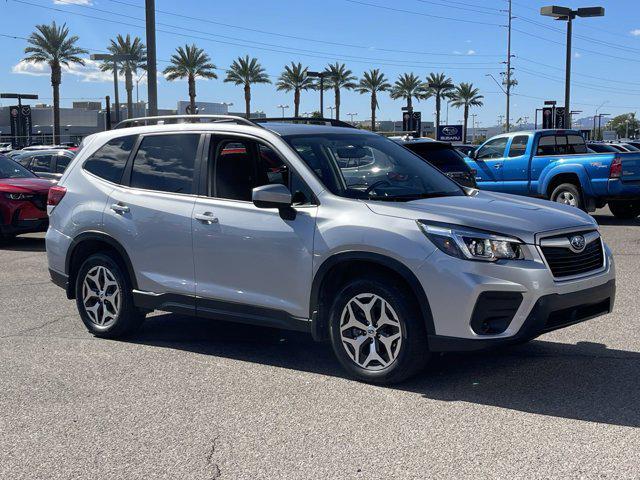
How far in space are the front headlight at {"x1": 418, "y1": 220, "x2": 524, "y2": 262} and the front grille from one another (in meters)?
0.23

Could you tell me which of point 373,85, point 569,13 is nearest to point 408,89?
point 373,85

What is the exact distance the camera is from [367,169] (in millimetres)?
6199

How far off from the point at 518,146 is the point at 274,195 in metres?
12.4

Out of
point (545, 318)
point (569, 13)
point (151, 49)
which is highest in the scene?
point (569, 13)

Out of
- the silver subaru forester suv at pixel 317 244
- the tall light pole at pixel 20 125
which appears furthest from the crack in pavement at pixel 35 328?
the tall light pole at pixel 20 125

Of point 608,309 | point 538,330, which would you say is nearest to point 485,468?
point 538,330

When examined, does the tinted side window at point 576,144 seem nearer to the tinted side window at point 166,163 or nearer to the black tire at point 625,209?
the black tire at point 625,209

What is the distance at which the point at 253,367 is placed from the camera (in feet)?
20.1

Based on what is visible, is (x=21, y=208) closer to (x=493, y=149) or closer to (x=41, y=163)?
(x=41, y=163)

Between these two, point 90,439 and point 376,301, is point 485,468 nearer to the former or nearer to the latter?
point 376,301

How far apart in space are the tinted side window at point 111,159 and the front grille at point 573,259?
370 centimetres

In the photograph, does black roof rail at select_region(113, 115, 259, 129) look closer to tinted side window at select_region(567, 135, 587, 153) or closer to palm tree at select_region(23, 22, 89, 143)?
tinted side window at select_region(567, 135, 587, 153)

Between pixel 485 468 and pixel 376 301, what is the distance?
157cm

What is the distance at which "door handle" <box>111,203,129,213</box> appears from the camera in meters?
6.73
